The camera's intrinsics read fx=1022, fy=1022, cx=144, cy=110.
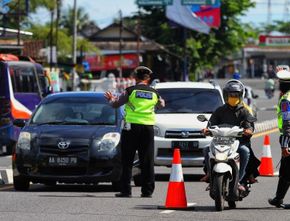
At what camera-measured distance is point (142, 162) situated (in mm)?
14555

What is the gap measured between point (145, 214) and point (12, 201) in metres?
2.32

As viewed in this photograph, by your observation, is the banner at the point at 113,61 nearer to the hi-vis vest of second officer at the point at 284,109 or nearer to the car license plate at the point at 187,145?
the car license plate at the point at 187,145

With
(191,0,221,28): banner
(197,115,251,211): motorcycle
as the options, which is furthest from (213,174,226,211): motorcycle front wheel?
(191,0,221,28): banner

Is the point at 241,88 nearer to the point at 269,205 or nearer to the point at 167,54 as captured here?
the point at 269,205

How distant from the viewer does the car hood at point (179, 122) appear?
17891 mm

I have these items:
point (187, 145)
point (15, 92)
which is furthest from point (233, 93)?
point (15, 92)

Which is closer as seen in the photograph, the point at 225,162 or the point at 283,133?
the point at 225,162

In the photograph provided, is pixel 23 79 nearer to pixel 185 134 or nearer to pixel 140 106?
pixel 185 134

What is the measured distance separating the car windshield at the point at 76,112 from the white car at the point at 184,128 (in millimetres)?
1840

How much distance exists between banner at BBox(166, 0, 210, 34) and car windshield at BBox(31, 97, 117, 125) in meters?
62.1

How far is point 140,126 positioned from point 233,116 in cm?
178

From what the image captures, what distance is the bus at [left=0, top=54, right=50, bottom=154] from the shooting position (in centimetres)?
2766

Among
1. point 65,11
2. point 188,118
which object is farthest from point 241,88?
point 65,11

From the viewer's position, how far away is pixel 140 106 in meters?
14.4
